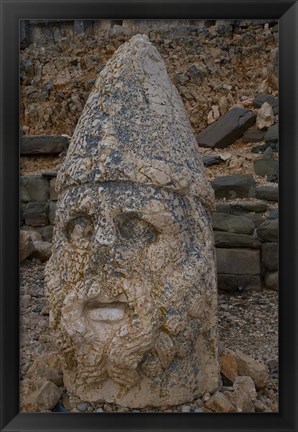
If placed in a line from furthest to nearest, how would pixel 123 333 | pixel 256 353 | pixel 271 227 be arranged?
pixel 271 227 → pixel 256 353 → pixel 123 333

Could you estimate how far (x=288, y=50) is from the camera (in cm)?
276

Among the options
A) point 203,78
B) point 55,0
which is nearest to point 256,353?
point 203,78

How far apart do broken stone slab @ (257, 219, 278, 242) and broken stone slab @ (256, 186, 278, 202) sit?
17 centimetres

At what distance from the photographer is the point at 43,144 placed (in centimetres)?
361

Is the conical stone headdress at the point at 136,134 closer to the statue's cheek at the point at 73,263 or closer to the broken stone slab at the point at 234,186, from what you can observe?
the statue's cheek at the point at 73,263

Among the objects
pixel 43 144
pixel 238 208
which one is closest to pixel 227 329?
pixel 238 208

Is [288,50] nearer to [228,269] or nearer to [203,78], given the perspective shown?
[203,78]

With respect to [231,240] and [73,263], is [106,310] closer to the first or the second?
[73,263]

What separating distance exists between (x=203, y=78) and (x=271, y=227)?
122cm

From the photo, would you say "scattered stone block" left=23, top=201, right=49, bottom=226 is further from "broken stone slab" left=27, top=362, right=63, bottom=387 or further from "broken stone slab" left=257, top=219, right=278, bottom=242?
"broken stone slab" left=257, top=219, right=278, bottom=242

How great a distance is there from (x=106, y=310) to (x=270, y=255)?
6.43ft

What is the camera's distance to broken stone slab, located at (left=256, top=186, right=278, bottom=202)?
3.97 metres

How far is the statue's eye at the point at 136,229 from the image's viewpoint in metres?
2.56

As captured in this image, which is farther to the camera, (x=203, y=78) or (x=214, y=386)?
(x=203, y=78)
